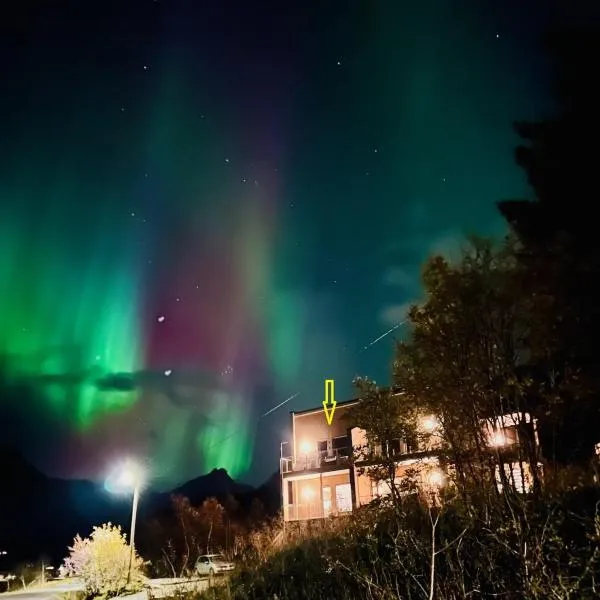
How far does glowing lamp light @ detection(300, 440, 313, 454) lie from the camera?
1255 inches

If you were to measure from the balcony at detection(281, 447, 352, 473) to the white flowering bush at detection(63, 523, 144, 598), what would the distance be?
12.2 metres

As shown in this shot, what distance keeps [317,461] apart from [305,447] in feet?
6.51

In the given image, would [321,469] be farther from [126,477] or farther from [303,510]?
[126,477]

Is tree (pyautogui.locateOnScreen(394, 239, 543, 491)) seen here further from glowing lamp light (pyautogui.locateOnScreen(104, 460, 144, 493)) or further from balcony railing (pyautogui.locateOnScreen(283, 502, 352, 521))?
balcony railing (pyautogui.locateOnScreen(283, 502, 352, 521))

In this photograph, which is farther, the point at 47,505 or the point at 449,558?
the point at 47,505

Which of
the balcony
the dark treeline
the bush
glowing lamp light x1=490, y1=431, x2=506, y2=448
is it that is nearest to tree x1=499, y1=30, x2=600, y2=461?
the dark treeline

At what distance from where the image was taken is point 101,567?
704 inches

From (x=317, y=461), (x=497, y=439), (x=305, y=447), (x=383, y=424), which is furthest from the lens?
(x=305, y=447)

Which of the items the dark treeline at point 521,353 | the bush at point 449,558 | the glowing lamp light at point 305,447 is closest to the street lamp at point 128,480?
the bush at point 449,558

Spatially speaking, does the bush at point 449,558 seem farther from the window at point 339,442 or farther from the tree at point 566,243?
the window at point 339,442

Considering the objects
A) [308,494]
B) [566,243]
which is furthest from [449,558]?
[308,494]

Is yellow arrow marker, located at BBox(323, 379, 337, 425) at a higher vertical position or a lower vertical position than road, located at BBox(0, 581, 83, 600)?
higher

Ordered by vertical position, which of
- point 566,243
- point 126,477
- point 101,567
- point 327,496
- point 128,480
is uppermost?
point 566,243

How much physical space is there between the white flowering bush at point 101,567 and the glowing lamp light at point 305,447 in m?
14.6
